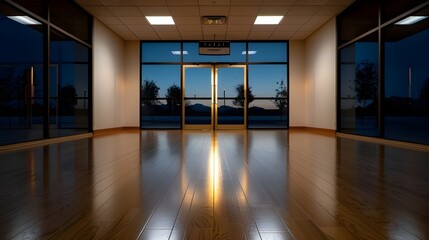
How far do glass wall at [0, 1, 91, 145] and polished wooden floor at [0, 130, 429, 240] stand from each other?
3507mm

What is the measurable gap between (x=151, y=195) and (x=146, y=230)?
64 cm

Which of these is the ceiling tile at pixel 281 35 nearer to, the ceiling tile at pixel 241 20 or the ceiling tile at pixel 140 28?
the ceiling tile at pixel 241 20

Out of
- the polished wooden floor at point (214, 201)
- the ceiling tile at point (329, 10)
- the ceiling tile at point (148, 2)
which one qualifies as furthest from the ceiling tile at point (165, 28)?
the polished wooden floor at point (214, 201)

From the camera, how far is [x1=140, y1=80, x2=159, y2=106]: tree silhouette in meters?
11.4

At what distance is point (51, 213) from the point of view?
1682mm

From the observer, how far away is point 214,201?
75.5 inches

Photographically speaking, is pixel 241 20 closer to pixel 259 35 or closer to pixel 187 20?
pixel 187 20

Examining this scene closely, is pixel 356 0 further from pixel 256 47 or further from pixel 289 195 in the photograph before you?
pixel 289 195

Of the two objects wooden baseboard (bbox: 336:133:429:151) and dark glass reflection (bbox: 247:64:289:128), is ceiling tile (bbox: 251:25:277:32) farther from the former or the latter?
wooden baseboard (bbox: 336:133:429:151)

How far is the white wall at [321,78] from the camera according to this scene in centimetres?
884

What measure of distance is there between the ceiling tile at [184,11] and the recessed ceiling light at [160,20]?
1.34 ft

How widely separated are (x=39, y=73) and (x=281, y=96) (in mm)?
7360

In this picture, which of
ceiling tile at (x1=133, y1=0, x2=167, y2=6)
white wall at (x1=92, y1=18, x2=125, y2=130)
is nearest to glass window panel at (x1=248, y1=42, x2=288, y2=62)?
white wall at (x1=92, y1=18, x2=125, y2=130)

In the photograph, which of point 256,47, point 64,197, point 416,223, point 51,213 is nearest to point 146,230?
point 51,213
